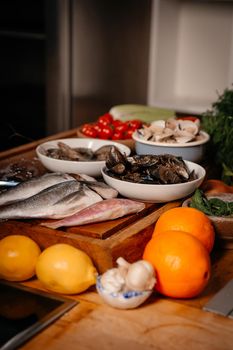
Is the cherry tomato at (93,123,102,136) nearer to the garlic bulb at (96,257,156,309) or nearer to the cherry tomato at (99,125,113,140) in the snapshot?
the cherry tomato at (99,125,113,140)

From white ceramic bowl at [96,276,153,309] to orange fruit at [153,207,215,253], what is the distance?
196 millimetres

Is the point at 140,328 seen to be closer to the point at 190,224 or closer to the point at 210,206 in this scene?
the point at 190,224

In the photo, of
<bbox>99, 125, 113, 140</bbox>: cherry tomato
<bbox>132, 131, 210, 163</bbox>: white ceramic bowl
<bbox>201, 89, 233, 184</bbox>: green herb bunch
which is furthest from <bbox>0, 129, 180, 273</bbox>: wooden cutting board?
<bbox>99, 125, 113, 140</bbox>: cherry tomato

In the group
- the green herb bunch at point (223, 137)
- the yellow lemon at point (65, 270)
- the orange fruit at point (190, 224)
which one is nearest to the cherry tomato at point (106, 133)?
the green herb bunch at point (223, 137)

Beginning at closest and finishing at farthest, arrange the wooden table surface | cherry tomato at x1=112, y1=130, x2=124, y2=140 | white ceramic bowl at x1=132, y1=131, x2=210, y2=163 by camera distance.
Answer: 1. the wooden table surface
2. white ceramic bowl at x1=132, y1=131, x2=210, y2=163
3. cherry tomato at x1=112, y1=130, x2=124, y2=140

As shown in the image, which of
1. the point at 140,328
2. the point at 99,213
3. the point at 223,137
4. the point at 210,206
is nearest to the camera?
the point at 140,328

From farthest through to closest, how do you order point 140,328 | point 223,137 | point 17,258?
point 223,137 → point 17,258 → point 140,328

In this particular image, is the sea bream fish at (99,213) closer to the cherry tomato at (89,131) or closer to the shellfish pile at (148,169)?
the shellfish pile at (148,169)

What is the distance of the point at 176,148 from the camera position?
5.63 feet

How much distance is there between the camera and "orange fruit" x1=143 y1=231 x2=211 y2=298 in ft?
3.72

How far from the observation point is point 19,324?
3.53ft

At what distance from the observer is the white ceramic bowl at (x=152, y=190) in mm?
1438

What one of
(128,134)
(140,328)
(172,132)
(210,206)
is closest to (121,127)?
(128,134)

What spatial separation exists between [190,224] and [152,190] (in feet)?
0.65
